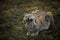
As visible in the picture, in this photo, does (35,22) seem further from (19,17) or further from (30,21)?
(19,17)

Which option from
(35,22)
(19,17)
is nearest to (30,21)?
(35,22)

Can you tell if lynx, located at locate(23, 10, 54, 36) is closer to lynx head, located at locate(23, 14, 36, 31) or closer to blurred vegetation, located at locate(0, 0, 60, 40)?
lynx head, located at locate(23, 14, 36, 31)

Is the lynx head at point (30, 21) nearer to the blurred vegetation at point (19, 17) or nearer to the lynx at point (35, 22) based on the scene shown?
the lynx at point (35, 22)

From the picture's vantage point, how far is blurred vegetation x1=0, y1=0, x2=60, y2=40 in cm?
476

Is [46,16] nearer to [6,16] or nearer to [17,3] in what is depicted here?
[6,16]

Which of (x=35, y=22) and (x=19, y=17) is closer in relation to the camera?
(x=35, y=22)

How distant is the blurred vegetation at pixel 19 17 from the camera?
15.6 ft

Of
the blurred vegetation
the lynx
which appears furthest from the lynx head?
the blurred vegetation

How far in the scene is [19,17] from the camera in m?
5.62

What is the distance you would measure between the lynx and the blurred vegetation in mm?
134

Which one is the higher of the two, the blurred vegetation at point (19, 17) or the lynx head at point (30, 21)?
the lynx head at point (30, 21)

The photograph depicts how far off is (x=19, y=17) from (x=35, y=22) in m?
1.08

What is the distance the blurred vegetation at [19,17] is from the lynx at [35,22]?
0.44ft

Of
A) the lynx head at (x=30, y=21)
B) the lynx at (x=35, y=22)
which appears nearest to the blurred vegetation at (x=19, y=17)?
the lynx at (x=35, y=22)
